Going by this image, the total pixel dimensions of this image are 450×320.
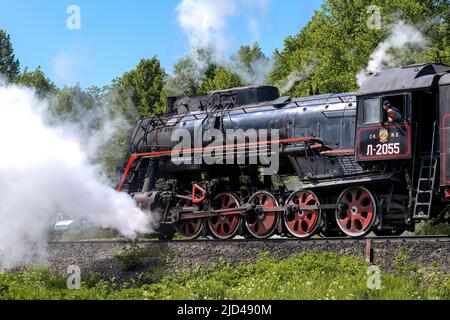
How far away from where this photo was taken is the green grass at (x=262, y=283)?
1125 centimetres

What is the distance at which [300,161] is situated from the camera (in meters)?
17.3

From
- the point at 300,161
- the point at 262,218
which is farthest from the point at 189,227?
the point at 300,161

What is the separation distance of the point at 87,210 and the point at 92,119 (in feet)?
46.7

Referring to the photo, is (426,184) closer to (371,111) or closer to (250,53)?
(371,111)

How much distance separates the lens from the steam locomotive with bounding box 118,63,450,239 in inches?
574

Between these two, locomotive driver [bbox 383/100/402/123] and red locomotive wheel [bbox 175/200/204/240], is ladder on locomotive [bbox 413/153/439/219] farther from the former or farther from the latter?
red locomotive wheel [bbox 175/200/204/240]

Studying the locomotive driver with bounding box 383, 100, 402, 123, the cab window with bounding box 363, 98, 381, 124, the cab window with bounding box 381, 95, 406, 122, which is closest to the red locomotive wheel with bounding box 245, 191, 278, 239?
the cab window with bounding box 363, 98, 381, 124

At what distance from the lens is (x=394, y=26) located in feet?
86.7

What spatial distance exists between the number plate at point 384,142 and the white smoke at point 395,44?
10.9 metres

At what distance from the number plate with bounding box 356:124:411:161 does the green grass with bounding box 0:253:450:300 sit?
261 cm

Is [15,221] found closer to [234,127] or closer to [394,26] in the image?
[234,127]

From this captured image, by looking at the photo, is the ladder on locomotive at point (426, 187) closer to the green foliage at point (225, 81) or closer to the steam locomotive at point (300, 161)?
the steam locomotive at point (300, 161)

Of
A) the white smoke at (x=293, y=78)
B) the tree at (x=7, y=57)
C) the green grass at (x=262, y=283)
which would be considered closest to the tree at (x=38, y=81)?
the tree at (x=7, y=57)
